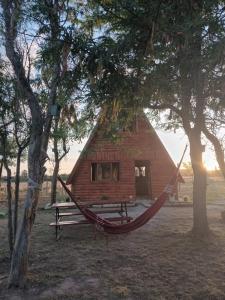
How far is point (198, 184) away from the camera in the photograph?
30.2 ft

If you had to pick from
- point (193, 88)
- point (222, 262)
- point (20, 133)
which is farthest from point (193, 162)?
point (20, 133)

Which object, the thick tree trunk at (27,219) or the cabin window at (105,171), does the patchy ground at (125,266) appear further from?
the cabin window at (105,171)

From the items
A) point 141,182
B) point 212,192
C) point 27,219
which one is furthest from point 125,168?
point 27,219

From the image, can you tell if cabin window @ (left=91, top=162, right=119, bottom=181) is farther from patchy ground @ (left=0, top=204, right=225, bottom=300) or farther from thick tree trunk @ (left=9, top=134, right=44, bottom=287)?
thick tree trunk @ (left=9, top=134, right=44, bottom=287)

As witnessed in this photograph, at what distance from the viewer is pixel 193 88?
8094mm

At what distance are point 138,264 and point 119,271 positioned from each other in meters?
0.56

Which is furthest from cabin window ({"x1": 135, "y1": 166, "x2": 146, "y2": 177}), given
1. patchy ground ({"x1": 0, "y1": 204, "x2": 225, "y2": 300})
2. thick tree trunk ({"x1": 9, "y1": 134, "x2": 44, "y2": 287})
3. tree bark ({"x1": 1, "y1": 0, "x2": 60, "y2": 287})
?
thick tree trunk ({"x1": 9, "y1": 134, "x2": 44, "y2": 287})

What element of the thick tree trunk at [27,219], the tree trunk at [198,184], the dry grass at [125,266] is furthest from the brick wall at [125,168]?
the thick tree trunk at [27,219]

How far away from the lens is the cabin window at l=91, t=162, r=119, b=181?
19047 mm

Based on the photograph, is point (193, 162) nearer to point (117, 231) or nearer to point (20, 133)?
point (117, 231)

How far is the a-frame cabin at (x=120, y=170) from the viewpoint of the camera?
1878 cm

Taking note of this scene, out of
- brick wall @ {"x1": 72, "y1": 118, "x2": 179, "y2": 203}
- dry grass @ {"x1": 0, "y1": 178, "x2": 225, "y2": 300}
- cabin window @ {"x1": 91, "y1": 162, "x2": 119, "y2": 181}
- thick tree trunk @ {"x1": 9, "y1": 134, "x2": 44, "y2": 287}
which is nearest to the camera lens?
dry grass @ {"x1": 0, "y1": 178, "x2": 225, "y2": 300}

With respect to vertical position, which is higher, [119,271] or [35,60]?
[35,60]

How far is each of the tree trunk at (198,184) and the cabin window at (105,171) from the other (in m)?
10.0
